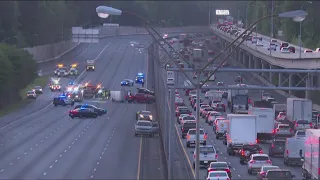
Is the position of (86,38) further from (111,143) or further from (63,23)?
(63,23)

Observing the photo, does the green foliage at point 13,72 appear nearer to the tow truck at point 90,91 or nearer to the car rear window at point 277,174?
the tow truck at point 90,91

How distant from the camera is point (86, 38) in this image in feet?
301

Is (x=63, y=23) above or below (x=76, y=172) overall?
above

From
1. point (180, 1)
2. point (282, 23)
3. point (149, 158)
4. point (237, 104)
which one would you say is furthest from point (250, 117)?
point (180, 1)

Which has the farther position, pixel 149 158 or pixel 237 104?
pixel 237 104

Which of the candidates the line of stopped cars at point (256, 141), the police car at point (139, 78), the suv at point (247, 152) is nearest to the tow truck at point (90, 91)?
the police car at point (139, 78)

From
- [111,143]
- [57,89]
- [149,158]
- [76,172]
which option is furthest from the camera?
[57,89]

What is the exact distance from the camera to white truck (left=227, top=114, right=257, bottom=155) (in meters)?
47.8

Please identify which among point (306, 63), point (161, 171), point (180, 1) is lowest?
point (161, 171)

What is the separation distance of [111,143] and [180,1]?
99677 millimetres

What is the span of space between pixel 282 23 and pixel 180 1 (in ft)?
107

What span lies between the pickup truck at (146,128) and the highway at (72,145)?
0.63 metres

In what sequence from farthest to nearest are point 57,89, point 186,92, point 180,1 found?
point 180,1 < point 57,89 < point 186,92

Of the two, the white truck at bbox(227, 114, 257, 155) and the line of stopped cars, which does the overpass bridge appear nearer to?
the line of stopped cars
